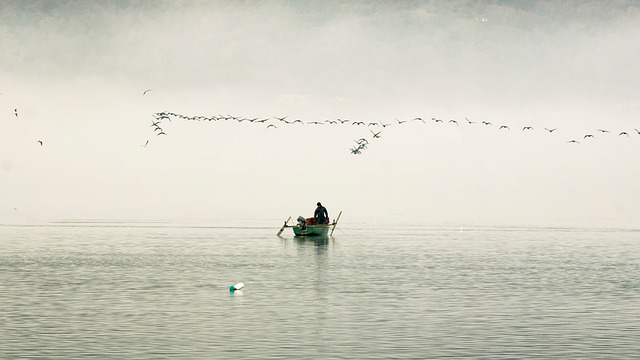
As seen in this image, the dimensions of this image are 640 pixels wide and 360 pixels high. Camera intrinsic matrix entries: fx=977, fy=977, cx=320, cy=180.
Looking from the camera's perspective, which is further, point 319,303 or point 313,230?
point 313,230

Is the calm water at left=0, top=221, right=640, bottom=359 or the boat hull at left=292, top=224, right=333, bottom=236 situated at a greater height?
the boat hull at left=292, top=224, right=333, bottom=236

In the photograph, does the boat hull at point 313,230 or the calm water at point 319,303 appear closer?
the calm water at point 319,303

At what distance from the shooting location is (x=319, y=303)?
47.2 metres

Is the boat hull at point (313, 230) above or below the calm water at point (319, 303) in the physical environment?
above

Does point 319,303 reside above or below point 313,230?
below

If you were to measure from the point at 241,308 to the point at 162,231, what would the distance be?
97.5 m

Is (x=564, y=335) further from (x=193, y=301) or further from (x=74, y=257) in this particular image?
(x=74, y=257)

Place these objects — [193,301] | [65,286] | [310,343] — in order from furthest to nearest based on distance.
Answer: [65,286] → [193,301] → [310,343]

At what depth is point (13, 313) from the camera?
42.0 meters

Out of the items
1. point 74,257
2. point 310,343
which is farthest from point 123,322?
point 74,257

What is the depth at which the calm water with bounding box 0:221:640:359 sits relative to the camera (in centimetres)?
3372

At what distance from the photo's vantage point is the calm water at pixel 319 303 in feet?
111

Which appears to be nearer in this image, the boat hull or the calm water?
the calm water

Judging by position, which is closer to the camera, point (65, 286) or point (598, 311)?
point (598, 311)
